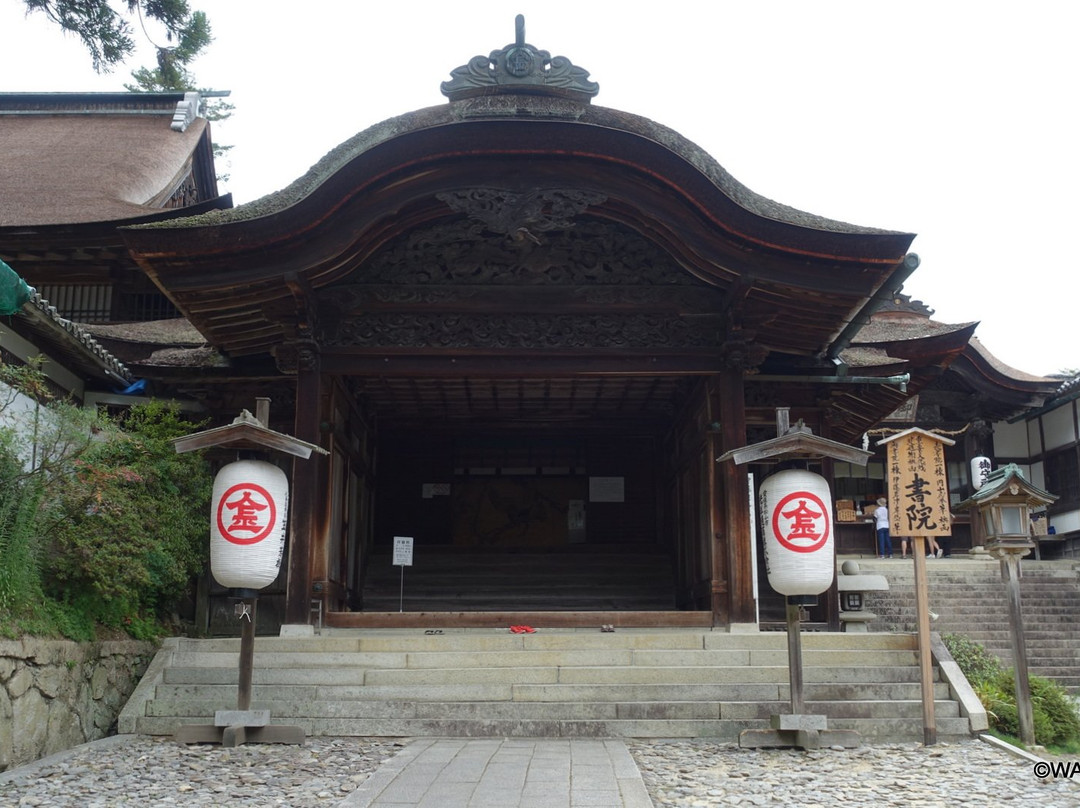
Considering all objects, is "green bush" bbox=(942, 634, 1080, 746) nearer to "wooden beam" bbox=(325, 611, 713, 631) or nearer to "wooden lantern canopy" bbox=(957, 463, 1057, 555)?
"wooden lantern canopy" bbox=(957, 463, 1057, 555)

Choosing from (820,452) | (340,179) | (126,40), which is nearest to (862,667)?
(820,452)

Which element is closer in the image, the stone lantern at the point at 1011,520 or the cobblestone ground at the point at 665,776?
the cobblestone ground at the point at 665,776

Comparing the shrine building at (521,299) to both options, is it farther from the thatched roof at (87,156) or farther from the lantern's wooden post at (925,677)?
the thatched roof at (87,156)

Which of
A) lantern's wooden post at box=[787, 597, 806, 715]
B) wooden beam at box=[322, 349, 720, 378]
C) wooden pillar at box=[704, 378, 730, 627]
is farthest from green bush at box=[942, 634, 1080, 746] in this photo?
wooden beam at box=[322, 349, 720, 378]

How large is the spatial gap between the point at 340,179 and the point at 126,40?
6.90 feet

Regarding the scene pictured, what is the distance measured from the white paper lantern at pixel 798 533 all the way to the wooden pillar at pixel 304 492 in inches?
180

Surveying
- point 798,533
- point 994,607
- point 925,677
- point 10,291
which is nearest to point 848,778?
point 925,677

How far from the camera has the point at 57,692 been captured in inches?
298

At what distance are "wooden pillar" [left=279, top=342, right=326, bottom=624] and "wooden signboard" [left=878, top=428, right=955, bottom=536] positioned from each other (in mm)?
5549

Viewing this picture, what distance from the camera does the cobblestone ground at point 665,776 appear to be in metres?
5.86

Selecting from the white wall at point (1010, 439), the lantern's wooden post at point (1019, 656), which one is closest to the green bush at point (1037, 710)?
the lantern's wooden post at point (1019, 656)

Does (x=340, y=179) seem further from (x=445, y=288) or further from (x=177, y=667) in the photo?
(x=177, y=667)

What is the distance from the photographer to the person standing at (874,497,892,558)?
21594mm

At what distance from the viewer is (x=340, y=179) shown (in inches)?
368
